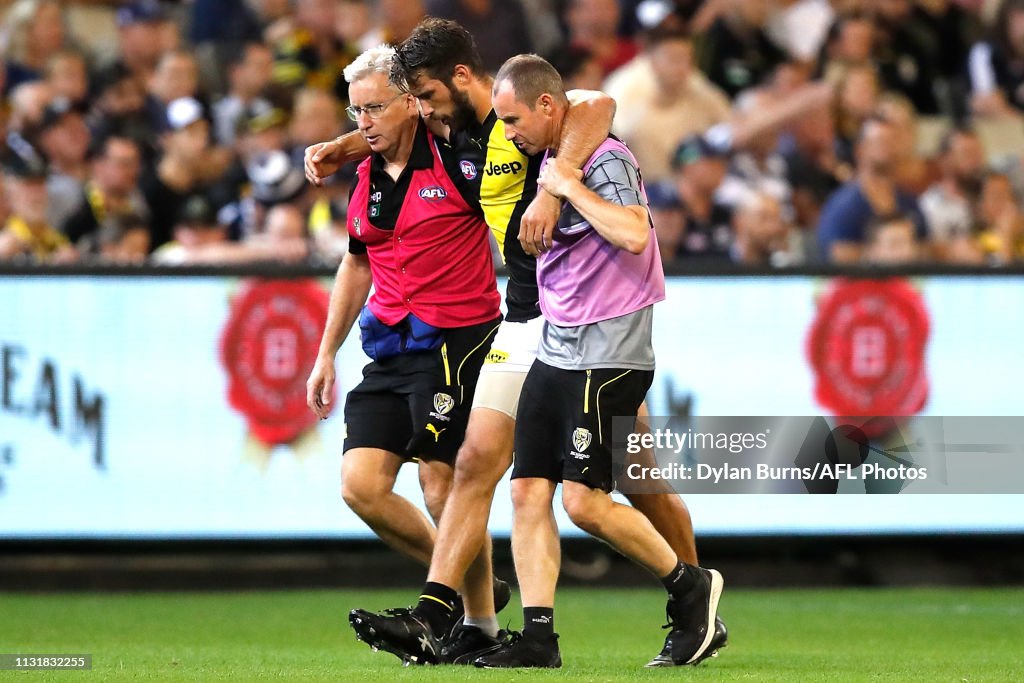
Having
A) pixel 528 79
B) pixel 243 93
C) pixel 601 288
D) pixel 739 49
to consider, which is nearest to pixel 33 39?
pixel 243 93

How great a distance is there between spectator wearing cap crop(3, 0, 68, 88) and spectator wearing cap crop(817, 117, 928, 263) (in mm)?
5947

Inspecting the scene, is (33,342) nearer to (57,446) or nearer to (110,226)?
(57,446)

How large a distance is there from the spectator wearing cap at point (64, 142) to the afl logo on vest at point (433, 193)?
524 cm

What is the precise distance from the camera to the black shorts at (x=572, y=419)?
5957mm

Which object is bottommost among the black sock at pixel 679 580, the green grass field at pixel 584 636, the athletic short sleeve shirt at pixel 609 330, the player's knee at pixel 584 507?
the green grass field at pixel 584 636

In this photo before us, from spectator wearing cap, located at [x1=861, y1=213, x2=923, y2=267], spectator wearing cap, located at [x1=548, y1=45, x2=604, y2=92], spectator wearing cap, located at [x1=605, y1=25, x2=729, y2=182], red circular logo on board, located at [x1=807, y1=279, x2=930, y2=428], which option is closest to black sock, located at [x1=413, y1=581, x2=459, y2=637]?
red circular logo on board, located at [x1=807, y1=279, x2=930, y2=428]

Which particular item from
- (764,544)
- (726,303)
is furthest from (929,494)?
(726,303)

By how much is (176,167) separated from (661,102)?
142 inches

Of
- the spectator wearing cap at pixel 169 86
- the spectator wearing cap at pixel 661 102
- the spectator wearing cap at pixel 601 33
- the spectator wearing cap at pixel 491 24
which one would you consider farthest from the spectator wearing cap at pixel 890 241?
the spectator wearing cap at pixel 169 86

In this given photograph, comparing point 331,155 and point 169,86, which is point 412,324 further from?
point 169,86

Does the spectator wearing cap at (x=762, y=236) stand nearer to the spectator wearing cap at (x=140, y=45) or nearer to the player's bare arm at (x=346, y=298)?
the player's bare arm at (x=346, y=298)

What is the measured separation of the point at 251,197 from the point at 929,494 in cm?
484

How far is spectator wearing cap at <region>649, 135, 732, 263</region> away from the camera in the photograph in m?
10.9

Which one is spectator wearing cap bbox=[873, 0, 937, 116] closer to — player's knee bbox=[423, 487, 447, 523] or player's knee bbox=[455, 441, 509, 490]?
player's knee bbox=[423, 487, 447, 523]
